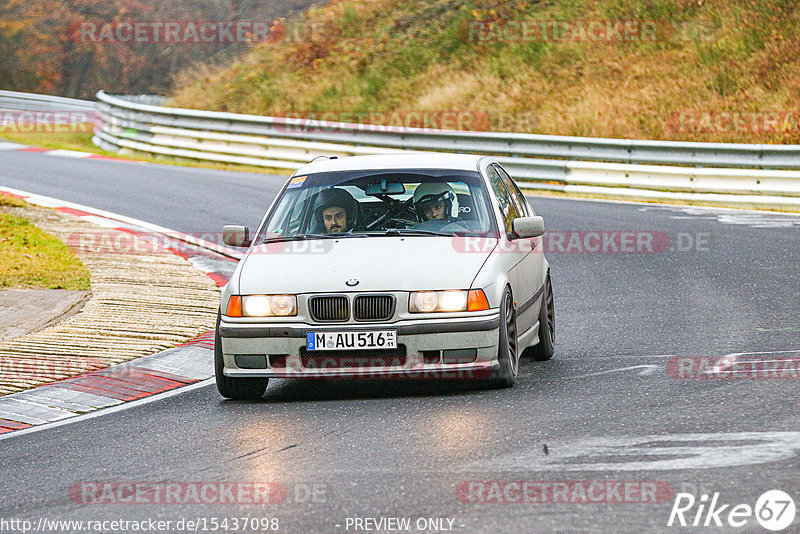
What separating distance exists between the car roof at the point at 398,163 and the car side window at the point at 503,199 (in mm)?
176

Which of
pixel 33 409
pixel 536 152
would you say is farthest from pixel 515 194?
pixel 536 152

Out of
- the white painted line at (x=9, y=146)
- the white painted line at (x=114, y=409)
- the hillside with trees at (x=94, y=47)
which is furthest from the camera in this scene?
the hillside with trees at (x=94, y=47)

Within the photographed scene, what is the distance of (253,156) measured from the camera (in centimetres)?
→ 2683

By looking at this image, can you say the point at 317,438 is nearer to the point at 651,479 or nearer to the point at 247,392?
the point at 247,392

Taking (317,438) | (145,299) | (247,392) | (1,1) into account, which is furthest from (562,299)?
(1,1)

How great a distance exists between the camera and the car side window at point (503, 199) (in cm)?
913

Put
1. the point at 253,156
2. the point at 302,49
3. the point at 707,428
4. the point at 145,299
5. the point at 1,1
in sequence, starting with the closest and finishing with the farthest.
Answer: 1. the point at 707,428
2. the point at 145,299
3. the point at 253,156
4. the point at 302,49
5. the point at 1,1

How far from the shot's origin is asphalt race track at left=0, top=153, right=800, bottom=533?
5.44 meters

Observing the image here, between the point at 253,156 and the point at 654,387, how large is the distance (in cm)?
1975

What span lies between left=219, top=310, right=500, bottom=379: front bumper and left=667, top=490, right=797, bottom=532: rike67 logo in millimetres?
2527

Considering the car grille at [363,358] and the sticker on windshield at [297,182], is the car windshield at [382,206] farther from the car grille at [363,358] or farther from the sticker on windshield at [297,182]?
the car grille at [363,358]

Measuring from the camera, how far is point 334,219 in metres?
8.84

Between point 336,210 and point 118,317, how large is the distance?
301 cm

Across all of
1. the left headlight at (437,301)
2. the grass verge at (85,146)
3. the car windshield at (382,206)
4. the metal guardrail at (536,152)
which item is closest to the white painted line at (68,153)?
the grass verge at (85,146)
